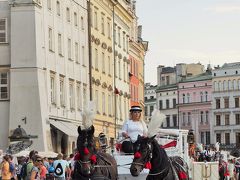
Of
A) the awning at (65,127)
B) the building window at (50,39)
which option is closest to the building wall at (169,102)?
the awning at (65,127)

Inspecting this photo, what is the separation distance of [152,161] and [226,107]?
422 ft

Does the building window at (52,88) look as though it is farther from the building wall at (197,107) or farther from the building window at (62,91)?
the building wall at (197,107)

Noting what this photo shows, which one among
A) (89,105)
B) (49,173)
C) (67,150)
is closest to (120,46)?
(67,150)

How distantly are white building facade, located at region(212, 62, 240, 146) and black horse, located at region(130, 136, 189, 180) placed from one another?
413 ft

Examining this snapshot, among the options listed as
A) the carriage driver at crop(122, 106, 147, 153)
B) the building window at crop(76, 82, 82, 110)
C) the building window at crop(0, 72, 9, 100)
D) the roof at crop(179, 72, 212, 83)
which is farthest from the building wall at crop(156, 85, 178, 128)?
the carriage driver at crop(122, 106, 147, 153)

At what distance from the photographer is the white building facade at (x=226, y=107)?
467ft

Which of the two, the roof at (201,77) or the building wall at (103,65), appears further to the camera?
the roof at (201,77)

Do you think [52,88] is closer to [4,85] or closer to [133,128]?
[4,85]

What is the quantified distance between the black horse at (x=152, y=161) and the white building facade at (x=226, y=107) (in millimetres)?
125819

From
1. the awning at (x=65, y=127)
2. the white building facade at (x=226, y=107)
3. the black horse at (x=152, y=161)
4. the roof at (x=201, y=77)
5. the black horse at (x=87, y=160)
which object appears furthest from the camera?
the roof at (x=201, y=77)

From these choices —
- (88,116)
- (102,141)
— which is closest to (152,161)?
(88,116)

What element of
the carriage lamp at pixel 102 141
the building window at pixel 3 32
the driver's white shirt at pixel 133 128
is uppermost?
the building window at pixel 3 32

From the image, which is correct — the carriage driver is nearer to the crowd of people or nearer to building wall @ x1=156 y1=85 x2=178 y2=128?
the crowd of people

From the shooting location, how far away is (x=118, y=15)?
74.7 m
